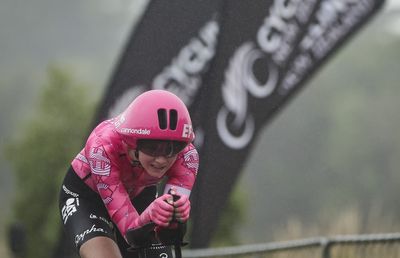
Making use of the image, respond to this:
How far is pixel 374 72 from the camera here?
7538 centimetres

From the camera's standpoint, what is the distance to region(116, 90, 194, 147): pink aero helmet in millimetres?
5363

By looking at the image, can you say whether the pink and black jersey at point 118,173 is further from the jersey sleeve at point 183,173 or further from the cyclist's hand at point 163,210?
the cyclist's hand at point 163,210

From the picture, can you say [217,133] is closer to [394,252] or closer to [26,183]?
[394,252]

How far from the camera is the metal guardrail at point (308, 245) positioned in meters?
7.36

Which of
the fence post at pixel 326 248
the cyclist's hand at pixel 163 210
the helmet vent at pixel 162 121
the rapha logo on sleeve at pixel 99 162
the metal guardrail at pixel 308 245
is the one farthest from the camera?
the fence post at pixel 326 248

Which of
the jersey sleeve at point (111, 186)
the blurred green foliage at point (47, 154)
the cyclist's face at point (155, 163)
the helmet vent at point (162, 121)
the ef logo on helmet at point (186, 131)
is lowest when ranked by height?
the blurred green foliage at point (47, 154)

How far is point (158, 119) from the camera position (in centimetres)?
536

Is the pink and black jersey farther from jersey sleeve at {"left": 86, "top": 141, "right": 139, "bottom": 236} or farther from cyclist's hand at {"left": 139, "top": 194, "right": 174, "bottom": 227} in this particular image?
cyclist's hand at {"left": 139, "top": 194, "right": 174, "bottom": 227}

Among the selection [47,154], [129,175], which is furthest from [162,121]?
[47,154]

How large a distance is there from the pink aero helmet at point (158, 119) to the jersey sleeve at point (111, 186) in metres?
0.28

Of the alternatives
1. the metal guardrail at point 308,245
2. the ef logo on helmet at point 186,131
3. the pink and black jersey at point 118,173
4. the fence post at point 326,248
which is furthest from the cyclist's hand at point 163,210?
the fence post at point 326,248

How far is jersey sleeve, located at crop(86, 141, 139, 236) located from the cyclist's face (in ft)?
0.72

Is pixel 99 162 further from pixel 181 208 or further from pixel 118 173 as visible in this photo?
pixel 181 208

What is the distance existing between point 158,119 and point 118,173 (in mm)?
554
